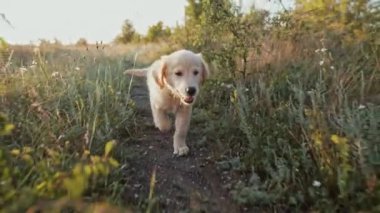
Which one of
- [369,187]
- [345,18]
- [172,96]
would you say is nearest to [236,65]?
[172,96]

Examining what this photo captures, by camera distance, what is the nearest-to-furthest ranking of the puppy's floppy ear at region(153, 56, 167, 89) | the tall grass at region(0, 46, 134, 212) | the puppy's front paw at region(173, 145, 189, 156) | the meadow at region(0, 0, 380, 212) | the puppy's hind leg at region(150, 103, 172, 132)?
the tall grass at region(0, 46, 134, 212), the meadow at region(0, 0, 380, 212), the puppy's front paw at region(173, 145, 189, 156), the puppy's floppy ear at region(153, 56, 167, 89), the puppy's hind leg at region(150, 103, 172, 132)

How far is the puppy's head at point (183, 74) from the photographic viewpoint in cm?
404

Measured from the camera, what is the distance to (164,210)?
281cm

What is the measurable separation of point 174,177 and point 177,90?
105cm

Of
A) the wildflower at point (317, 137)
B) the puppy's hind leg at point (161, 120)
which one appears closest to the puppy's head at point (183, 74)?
the puppy's hind leg at point (161, 120)

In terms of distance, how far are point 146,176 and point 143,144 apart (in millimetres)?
821

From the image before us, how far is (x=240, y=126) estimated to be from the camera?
375 cm

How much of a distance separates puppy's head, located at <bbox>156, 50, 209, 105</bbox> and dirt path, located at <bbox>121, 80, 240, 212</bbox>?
19.0 inches

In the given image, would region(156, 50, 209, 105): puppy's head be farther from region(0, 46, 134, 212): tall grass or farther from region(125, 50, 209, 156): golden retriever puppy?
region(0, 46, 134, 212): tall grass

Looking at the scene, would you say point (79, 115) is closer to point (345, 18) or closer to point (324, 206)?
point (324, 206)

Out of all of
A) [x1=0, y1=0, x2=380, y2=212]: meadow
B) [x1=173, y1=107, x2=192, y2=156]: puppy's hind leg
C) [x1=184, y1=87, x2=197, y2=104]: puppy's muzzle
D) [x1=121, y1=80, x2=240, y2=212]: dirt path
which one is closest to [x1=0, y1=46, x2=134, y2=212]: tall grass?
[x1=0, y1=0, x2=380, y2=212]: meadow

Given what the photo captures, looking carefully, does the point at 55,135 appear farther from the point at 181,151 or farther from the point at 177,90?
the point at 177,90

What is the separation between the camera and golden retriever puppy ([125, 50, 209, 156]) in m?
4.04

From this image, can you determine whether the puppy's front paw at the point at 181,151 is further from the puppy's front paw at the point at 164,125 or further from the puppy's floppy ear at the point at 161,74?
the puppy's floppy ear at the point at 161,74
